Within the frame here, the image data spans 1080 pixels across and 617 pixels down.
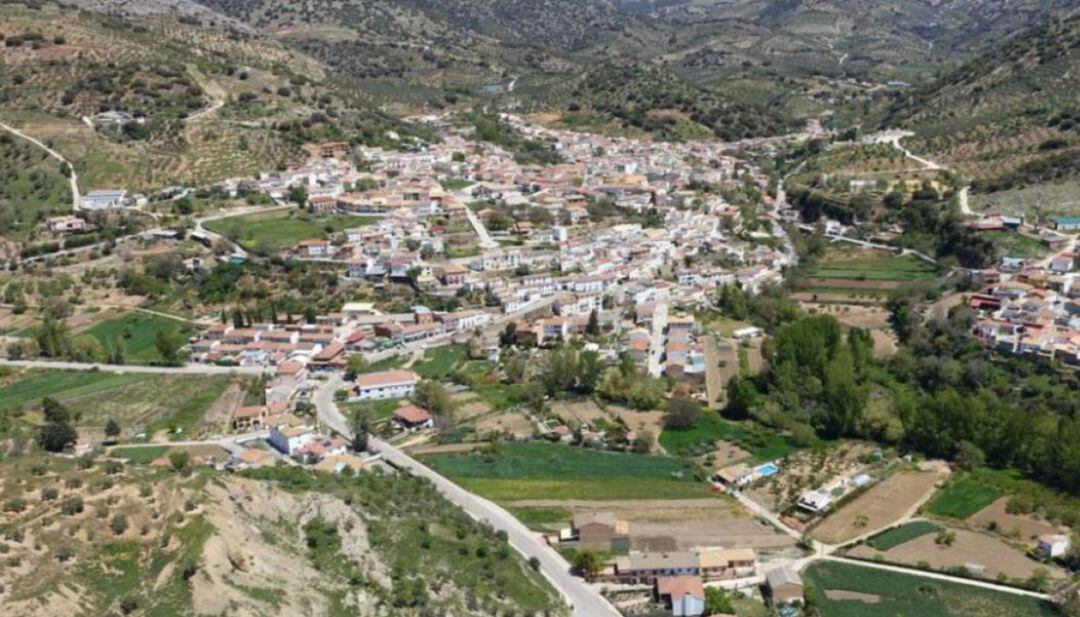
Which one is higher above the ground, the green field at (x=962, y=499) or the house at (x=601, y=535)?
the green field at (x=962, y=499)

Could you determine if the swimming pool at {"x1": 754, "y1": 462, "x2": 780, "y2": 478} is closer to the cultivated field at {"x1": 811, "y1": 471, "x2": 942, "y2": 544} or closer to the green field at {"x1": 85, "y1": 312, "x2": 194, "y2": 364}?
the cultivated field at {"x1": 811, "y1": 471, "x2": 942, "y2": 544}

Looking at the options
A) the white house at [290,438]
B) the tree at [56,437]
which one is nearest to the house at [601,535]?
the white house at [290,438]

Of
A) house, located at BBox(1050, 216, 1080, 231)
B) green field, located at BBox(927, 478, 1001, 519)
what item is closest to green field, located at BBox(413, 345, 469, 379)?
green field, located at BBox(927, 478, 1001, 519)

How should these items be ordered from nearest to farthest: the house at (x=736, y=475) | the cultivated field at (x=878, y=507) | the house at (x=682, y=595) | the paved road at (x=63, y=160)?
1. the house at (x=682, y=595)
2. the cultivated field at (x=878, y=507)
3. the house at (x=736, y=475)
4. the paved road at (x=63, y=160)

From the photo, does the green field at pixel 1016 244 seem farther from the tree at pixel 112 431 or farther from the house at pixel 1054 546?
the tree at pixel 112 431

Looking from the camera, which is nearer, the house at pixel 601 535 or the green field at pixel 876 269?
the house at pixel 601 535

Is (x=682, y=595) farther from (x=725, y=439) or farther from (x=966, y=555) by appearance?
(x=725, y=439)

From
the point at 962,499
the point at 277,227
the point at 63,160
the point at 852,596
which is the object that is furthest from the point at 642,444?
the point at 63,160
